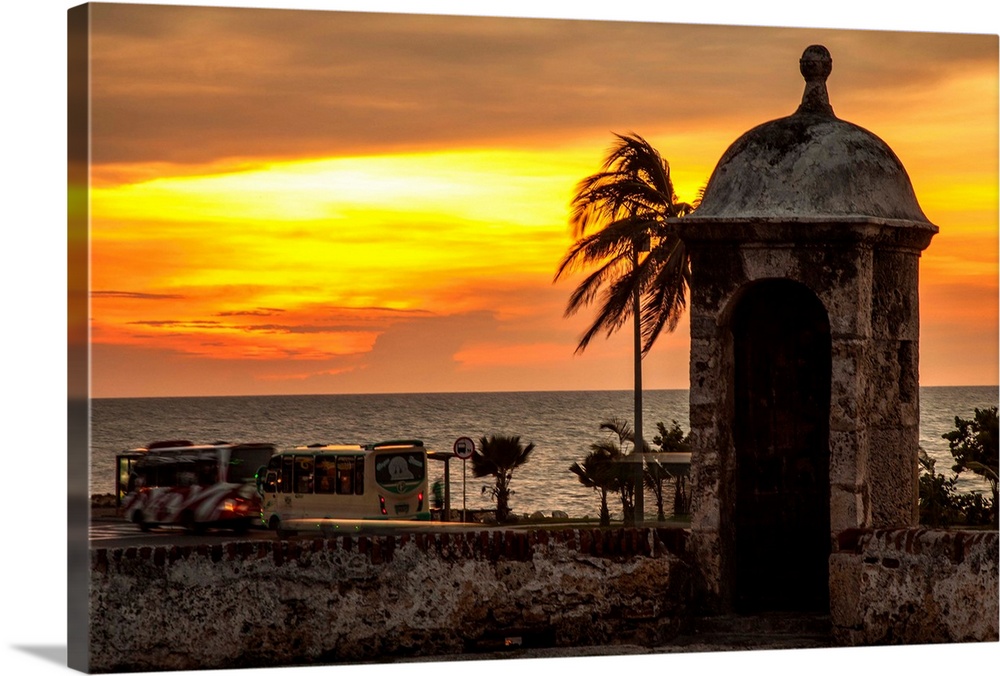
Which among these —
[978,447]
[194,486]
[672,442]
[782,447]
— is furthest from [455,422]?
[782,447]

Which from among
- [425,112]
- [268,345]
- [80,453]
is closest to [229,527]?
[425,112]

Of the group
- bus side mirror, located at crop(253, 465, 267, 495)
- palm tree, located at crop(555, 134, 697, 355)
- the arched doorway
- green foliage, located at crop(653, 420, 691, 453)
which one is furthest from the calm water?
the arched doorway

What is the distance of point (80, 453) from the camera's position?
36.9 feet

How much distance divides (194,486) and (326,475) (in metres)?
4.51

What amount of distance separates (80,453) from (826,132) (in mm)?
5756

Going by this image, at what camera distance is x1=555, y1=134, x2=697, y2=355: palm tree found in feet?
88.2

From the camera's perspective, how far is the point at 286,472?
29719mm

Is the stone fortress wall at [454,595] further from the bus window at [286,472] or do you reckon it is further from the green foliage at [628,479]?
the green foliage at [628,479]

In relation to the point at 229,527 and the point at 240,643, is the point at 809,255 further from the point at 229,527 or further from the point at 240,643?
the point at 229,527

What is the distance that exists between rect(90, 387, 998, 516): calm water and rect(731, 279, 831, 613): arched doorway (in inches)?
1879

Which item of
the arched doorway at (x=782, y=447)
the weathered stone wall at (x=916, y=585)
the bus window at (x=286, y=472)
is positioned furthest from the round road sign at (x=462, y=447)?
the weathered stone wall at (x=916, y=585)

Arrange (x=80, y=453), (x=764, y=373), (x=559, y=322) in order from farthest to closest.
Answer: (x=559, y=322) < (x=764, y=373) < (x=80, y=453)

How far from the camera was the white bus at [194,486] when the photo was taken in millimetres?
30750

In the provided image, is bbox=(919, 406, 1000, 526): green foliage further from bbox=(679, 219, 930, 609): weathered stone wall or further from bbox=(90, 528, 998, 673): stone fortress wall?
bbox=(90, 528, 998, 673): stone fortress wall
